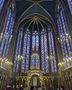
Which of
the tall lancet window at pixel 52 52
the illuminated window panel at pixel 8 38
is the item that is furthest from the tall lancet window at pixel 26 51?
the illuminated window panel at pixel 8 38

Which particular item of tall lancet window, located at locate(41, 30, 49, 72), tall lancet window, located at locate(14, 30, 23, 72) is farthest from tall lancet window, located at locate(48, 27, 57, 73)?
tall lancet window, located at locate(14, 30, 23, 72)

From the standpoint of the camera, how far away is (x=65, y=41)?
88.1 feet

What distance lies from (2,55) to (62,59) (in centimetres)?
1130

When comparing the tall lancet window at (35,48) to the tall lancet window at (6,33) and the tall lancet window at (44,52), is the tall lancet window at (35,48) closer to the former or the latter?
the tall lancet window at (44,52)

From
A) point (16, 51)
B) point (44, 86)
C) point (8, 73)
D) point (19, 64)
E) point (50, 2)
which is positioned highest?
point (50, 2)

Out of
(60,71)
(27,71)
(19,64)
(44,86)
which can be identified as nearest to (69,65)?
(60,71)

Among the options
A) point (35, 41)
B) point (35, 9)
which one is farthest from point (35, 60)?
point (35, 9)

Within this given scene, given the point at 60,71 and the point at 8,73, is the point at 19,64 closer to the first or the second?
the point at 8,73

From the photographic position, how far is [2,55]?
83.6 ft

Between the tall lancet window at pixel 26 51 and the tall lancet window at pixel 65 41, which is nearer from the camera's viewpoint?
the tall lancet window at pixel 65 41

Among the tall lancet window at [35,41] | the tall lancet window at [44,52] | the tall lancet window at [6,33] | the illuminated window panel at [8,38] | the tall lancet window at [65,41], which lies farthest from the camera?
the tall lancet window at [35,41]

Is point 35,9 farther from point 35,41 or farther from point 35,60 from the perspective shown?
point 35,60

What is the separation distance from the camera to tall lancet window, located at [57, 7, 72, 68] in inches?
962

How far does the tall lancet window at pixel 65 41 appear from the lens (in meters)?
24.4
